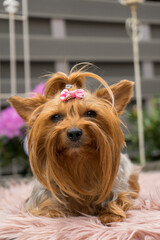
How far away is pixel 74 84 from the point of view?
4.36ft

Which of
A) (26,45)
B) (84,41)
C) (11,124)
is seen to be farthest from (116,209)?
(84,41)

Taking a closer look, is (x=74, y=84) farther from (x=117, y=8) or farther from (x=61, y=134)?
(x=117, y=8)

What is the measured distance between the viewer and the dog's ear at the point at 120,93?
1.30 meters

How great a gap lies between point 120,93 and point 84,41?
215 centimetres

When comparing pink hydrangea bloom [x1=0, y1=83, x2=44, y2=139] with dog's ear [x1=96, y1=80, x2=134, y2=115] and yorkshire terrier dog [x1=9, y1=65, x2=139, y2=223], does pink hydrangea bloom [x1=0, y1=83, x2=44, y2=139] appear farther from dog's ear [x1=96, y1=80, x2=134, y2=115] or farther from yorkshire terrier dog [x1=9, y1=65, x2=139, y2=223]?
dog's ear [x1=96, y1=80, x2=134, y2=115]

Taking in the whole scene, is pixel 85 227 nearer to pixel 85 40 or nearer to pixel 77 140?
pixel 77 140

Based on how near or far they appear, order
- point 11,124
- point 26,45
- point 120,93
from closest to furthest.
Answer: point 120,93 < point 11,124 < point 26,45

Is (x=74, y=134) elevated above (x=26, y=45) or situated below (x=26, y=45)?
below

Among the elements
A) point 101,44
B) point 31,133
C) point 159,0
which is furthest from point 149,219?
point 159,0

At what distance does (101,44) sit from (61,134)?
2467 millimetres

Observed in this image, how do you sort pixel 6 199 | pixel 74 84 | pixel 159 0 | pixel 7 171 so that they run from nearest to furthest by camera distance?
pixel 74 84 → pixel 6 199 → pixel 7 171 → pixel 159 0

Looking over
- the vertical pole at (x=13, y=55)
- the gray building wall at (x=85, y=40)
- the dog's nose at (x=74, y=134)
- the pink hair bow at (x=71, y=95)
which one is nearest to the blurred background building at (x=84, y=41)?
Result: the gray building wall at (x=85, y=40)

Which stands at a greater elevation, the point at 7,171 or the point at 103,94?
the point at 103,94

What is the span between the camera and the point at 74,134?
109cm
